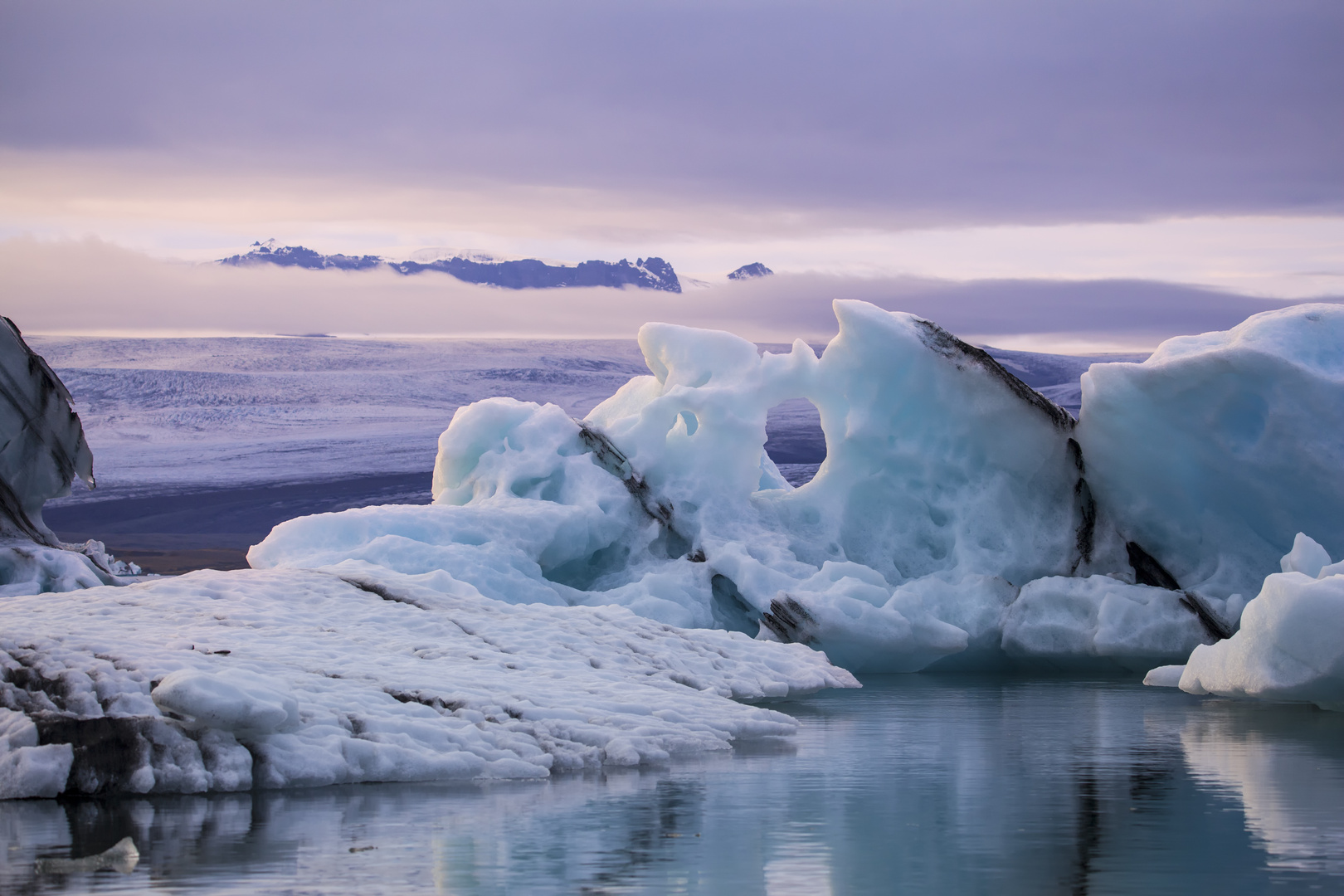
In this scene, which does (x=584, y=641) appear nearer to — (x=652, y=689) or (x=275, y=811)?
(x=652, y=689)

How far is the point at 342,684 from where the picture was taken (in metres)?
7.83

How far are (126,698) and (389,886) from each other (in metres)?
2.85

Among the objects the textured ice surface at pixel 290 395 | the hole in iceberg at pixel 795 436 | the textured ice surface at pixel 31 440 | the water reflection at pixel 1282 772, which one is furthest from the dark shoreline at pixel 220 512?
the water reflection at pixel 1282 772

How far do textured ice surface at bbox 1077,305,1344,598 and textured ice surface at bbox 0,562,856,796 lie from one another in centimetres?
460

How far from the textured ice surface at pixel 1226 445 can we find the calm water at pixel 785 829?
231 inches

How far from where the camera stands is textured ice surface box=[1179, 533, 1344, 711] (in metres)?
9.62

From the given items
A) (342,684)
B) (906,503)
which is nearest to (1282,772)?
(342,684)

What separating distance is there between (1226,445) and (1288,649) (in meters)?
4.50

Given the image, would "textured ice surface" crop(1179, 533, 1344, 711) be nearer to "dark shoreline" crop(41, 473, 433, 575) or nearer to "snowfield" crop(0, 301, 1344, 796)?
"snowfield" crop(0, 301, 1344, 796)

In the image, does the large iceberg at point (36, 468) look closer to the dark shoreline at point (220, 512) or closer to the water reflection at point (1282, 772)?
the water reflection at point (1282, 772)

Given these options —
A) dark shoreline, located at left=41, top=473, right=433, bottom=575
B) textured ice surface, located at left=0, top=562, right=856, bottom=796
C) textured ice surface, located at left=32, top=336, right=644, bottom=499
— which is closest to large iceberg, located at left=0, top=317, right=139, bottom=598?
textured ice surface, located at left=0, top=562, right=856, bottom=796

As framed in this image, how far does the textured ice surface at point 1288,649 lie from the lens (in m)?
9.62

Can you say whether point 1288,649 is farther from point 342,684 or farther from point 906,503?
point 906,503

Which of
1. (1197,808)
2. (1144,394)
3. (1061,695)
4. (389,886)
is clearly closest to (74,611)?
(389,886)
